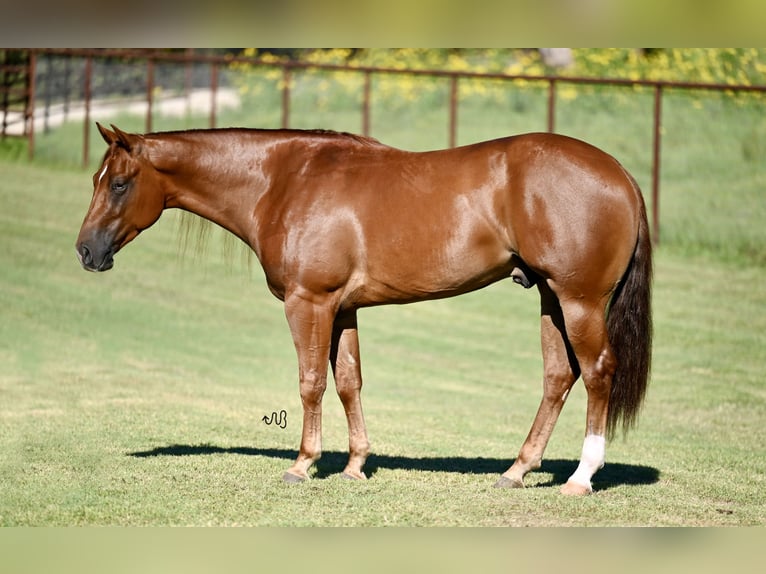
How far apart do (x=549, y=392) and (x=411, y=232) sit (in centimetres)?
144

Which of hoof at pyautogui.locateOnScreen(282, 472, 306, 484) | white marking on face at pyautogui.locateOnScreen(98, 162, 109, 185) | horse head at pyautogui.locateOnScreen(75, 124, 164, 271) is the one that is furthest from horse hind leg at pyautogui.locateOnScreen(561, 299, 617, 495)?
white marking on face at pyautogui.locateOnScreen(98, 162, 109, 185)

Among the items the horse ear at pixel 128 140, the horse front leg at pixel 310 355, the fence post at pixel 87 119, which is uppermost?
the fence post at pixel 87 119

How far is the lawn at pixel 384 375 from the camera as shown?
674 centimetres

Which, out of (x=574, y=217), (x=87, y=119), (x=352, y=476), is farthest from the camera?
(x=87, y=119)

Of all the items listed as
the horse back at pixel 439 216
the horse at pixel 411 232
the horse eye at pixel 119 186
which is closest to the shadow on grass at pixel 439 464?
the horse at pixel 411 232

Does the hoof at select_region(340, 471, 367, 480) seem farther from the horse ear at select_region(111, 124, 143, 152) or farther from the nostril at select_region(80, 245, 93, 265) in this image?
the horse ear at select_region(111, 124, 143, 152)

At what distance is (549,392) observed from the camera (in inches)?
281

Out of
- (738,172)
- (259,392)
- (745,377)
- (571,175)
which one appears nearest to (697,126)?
(738,172)

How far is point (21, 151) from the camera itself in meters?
19.2

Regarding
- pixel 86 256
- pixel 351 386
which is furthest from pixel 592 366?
pixel 86 256

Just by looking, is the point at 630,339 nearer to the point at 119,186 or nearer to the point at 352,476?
the point at 352,476

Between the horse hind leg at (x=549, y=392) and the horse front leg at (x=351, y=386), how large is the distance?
3.16ft

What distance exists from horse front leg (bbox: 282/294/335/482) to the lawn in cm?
25

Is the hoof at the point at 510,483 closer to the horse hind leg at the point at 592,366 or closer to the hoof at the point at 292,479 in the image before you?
the horse hind leg at the point at 592,366
